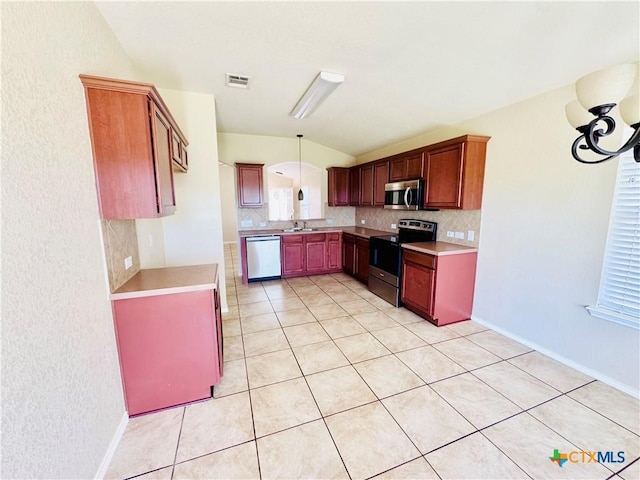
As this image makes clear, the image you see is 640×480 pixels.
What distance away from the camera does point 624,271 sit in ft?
6.75

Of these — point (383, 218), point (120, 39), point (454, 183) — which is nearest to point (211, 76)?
point (120, 39)

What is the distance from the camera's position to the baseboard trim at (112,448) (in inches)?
56.9

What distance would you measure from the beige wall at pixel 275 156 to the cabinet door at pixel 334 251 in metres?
0.65

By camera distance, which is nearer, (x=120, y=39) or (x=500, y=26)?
(x=500, y=26)

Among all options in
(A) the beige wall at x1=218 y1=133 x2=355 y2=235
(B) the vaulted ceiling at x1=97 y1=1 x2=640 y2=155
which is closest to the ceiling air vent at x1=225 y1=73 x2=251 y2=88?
(B) the vaulted ceiling at x1=97 y1=1 x2=640 y2=155

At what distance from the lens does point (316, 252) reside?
17.0 feet

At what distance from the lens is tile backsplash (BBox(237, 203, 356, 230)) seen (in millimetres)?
5121

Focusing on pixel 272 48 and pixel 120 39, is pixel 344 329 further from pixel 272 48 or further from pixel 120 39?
pixel 120 39

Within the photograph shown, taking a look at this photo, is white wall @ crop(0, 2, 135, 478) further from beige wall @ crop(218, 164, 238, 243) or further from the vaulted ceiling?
beige wall @ crop(218, 164, 238, 243)

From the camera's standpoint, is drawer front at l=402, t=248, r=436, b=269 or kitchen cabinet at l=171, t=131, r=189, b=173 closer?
kitchen cabinet at l=171, t=131, r=189, b=173

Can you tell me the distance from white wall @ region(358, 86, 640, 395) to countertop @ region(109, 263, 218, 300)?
9.90ft

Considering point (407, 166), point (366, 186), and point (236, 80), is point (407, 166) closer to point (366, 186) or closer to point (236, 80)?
point (366, 186)

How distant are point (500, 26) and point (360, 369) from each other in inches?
112

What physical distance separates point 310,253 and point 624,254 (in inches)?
158
